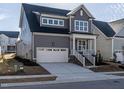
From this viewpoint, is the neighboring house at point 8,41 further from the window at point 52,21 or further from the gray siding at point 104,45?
the window at point 52,21

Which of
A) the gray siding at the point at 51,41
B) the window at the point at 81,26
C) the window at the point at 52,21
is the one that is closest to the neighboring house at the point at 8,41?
the window at the point at 52,21

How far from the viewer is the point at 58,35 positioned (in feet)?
94.2

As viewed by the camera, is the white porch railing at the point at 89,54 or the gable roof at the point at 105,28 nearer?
the white porch railing at the point at 89,54

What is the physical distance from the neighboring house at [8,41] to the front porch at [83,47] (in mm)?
38694

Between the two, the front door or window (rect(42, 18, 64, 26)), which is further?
the front door

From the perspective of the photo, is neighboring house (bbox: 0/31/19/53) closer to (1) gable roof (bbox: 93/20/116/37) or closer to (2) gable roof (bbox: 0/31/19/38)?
(2) gable roof (bbox: 0/31/19/38)

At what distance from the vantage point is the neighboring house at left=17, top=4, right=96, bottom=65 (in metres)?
27.7

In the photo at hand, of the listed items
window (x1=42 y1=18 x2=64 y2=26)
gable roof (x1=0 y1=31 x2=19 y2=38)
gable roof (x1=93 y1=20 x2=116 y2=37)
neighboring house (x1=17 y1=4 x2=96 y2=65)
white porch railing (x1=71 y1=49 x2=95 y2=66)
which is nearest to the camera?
white porch railing (x1=71 y1=49 x2=95 y2=66)

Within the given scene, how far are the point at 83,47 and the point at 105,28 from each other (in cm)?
705

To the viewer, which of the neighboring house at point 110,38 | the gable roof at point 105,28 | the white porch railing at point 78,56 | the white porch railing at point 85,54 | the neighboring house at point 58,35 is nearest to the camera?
the white porch railing at point 78,56

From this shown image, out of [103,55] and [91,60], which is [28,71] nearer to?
[91,60]

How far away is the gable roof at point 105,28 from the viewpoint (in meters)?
A: 34.6

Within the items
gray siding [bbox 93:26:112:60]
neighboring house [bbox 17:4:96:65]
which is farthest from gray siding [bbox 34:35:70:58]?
gray siding [bbox 93:26:112:60]

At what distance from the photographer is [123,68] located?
2606 cm
